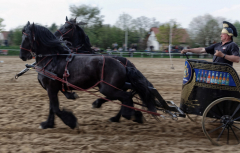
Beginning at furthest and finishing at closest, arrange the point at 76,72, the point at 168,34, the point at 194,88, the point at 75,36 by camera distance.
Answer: the point at 168,34
the point at 75,36
the point at 76,72
the point at 194,88

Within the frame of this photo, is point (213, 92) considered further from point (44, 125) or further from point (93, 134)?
point (44, 125)

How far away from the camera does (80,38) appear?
6.10 meters

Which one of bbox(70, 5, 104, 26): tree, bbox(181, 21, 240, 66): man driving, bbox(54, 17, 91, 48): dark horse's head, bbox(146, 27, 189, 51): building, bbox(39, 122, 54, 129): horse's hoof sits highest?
bbox(70, 5, 104, 26): tree

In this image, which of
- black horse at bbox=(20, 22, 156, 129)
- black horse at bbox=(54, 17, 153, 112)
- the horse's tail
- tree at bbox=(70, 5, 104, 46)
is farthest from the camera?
tree at bbox=(70, 5, 104, 46)

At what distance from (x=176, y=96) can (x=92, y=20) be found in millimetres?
35390

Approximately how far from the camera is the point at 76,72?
173 inches

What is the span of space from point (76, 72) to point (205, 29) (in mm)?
41178

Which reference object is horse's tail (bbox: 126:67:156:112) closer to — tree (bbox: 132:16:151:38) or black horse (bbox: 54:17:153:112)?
black horse (bbox: 54:17:153:112)

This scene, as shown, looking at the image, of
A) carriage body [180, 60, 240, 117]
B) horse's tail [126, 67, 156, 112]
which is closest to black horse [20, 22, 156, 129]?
horse's tail [126, 67, 156, 112]

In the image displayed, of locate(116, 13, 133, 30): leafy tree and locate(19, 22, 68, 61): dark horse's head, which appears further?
locate(116, 13, 133, 30): leafy tree

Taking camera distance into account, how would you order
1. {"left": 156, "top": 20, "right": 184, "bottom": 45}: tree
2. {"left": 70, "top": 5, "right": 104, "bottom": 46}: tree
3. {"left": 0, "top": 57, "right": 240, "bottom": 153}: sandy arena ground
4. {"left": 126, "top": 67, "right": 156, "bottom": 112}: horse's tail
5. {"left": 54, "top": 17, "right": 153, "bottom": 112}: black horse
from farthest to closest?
{"left": 156, "top": 20, "right": 184, "bottom": 45}: tree < {"left": 70, "top": 5, "right": 104, "bottom": 46}: tree < {"left": 54, "top": 17, "right": 153, "bottom": 112}: black horse < {"left": 126, "top": 67, "right": 156, "bottom": 112}: horse's tail < {"left": 0, "top": 57, "right": 240, "bottom": 153}: sandy arena ground

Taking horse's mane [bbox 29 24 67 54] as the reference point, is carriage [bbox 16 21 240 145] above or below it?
below

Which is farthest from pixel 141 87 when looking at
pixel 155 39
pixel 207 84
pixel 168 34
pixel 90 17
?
pixel 155 39

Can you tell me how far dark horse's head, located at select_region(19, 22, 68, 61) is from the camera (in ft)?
14.7
